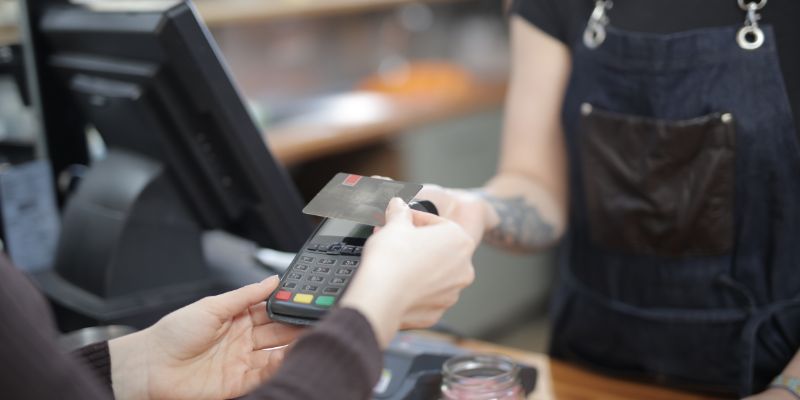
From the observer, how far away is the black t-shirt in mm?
1108

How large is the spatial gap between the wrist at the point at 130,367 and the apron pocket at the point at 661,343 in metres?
0.71

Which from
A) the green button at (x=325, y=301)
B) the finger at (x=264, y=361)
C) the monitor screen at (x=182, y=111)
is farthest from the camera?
the monitor screen at (x=182, y=111)

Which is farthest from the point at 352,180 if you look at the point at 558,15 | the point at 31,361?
the point at 558,15

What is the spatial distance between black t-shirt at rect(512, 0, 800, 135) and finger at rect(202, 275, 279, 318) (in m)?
0.67

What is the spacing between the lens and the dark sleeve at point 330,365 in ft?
2.19

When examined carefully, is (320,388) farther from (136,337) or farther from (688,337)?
(688,337)

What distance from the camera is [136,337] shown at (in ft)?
3.05

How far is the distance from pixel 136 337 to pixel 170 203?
0.36 metres

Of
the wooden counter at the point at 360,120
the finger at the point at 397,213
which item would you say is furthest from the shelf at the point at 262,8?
the finger at the point at 397,213

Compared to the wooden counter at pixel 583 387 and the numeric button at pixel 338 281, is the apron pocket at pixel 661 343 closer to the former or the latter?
the wooden counter at pixel 583 387

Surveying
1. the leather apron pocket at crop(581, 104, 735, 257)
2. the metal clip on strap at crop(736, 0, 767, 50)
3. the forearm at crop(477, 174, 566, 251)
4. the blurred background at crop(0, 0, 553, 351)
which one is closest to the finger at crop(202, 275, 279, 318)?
the forearm at crop(477, 174, 566, 251)

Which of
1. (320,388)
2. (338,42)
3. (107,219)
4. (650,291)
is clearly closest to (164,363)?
(320,388)

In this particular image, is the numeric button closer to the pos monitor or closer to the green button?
the green button

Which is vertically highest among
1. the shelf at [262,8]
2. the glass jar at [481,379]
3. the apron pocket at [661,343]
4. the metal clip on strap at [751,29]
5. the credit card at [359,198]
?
the metal clip on strap at [751,29]
